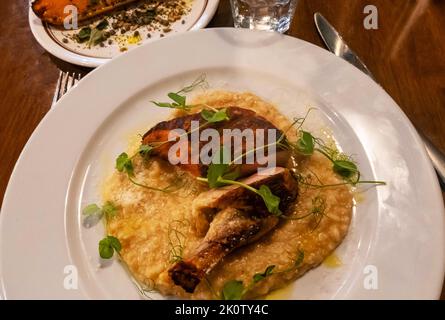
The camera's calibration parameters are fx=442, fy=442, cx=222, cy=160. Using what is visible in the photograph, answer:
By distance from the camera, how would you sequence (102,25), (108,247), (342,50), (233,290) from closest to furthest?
(233,290)
(108,247)
(342,50)
(102,25)

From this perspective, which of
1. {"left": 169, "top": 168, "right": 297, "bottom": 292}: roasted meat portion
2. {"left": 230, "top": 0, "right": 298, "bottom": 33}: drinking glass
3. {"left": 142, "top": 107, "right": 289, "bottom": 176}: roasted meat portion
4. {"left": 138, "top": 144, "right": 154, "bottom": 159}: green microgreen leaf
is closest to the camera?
{"left": 169, "top": 168, "right": 297, "bottom": 292}: roasted meat portion

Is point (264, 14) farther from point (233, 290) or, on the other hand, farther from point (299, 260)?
point (233, 290)

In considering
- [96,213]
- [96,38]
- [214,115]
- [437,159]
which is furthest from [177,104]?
[437,159]

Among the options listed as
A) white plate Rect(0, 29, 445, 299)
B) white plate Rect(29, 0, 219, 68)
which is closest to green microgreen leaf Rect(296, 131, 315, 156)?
white plate Rect(0, 29, 445, 299)

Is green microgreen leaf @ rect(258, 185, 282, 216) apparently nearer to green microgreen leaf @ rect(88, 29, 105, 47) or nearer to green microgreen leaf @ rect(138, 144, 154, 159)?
green microgreen leaf @ rect(138, 144, 154, 159)

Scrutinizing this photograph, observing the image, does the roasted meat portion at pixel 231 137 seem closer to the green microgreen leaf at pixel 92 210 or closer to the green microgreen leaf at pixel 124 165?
the green microgreen leaf at pixel 124 165
